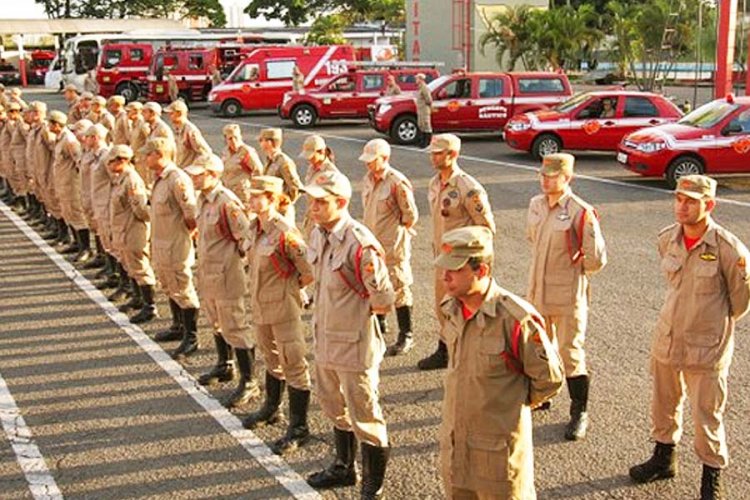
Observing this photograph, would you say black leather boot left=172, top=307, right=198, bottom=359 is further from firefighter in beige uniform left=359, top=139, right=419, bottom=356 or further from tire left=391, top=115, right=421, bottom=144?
tire left=391, top=115, right=421, bottom=144

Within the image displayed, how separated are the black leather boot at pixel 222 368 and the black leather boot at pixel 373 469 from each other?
7.74 ft

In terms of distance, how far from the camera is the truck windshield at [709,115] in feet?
49.4

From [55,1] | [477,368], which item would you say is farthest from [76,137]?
[55,1]

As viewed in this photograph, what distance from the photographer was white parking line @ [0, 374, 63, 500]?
5480 millimetres

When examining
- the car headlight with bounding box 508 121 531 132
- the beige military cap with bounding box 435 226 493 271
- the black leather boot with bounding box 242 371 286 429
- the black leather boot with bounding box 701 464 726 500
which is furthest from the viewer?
the car headlight with bounding box 508 121 531 132

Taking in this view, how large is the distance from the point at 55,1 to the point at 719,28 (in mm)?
59892

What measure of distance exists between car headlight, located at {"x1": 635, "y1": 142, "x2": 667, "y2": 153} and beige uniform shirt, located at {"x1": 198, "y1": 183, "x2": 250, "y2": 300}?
1035 cm

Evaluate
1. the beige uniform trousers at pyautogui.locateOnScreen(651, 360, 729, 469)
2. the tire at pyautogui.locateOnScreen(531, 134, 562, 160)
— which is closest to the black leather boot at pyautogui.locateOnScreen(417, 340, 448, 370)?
the beige uniform trousers at pyautogui.locateOnScreen(651, 360, 729, 469)

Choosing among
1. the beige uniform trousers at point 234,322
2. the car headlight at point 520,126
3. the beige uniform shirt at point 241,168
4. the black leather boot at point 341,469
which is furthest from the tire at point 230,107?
the black leather boot at point 341,469

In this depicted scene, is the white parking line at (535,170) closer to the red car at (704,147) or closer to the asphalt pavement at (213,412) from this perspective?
the red car at (704,147)

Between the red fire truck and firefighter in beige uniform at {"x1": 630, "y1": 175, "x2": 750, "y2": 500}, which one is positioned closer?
firefighter in beige uniform at {"x1": 630, "y1": 175, "x2": 750, "y2": 500}

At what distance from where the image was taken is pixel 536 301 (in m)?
5.93

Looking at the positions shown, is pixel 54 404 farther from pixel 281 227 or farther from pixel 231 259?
pixel 281 227

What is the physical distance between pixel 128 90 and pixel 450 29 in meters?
13.3
